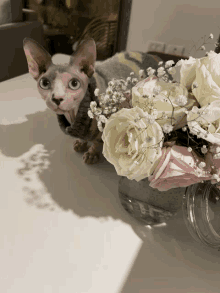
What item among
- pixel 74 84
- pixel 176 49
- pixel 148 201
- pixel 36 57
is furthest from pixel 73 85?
pixel 176 49

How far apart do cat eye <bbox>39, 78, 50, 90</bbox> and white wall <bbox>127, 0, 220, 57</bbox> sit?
122cm

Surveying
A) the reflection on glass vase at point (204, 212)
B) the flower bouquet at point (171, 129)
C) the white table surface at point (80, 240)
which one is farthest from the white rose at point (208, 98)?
the white table surface at point (80, 240)

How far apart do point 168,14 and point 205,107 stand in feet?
5.18

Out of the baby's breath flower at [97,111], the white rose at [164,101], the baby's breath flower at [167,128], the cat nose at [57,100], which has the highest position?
the white rose at [164,101]

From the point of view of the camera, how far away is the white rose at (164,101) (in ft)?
1.24

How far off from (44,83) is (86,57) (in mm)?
121

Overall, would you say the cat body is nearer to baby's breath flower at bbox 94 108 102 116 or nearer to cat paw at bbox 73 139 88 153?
cat paw at bbox 73 139 88 153

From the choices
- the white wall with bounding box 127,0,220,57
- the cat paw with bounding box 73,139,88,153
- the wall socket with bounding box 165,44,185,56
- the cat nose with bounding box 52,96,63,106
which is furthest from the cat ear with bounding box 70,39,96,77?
the wall socket with bounding box 165,44,185,56

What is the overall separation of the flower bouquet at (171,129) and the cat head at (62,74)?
22 centimetres

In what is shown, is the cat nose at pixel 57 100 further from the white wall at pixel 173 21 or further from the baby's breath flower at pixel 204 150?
Result: the white wall at pixel 173 21

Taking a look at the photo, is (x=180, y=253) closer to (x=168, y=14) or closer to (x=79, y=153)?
(x=79, y=153)

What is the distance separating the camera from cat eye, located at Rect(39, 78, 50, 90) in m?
0.58

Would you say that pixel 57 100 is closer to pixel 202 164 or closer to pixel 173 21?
pixel 202 164

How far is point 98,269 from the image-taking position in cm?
47
